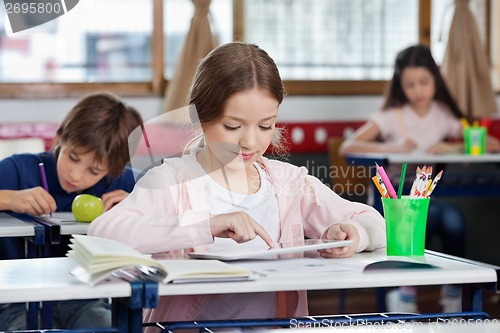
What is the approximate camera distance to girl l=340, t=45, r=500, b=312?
4.44 m

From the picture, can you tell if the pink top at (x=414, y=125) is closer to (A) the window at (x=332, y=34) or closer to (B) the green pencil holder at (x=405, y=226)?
(A) the window at (x=332, y=34)

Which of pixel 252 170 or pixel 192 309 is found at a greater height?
pixel 252 170

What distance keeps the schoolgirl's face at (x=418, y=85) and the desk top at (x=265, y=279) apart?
3032 millimetres

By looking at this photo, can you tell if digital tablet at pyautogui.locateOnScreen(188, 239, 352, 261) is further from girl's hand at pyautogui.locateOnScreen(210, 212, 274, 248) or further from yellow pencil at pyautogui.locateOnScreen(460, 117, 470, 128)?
yellow pencil at pyautogui.locateOnScreen(460, 117, 470, 128)

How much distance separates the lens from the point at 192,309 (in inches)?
66.6

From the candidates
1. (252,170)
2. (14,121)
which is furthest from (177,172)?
(14,121)

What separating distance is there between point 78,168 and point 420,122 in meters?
2.39

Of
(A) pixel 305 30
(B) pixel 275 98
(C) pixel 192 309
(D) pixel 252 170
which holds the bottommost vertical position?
(C) pixel 192 309

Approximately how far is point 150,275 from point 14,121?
328cm

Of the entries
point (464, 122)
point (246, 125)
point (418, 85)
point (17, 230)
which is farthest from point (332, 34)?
point (246, 125)

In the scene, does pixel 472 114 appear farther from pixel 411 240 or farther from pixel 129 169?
pixel 411 240

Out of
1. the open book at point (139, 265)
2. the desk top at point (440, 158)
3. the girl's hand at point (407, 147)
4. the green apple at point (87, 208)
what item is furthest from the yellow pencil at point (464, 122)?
the open book at point (139, 265)

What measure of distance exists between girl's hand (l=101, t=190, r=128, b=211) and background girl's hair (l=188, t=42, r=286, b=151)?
0.74 m

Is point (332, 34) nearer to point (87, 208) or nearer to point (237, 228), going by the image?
point (87, 208)
